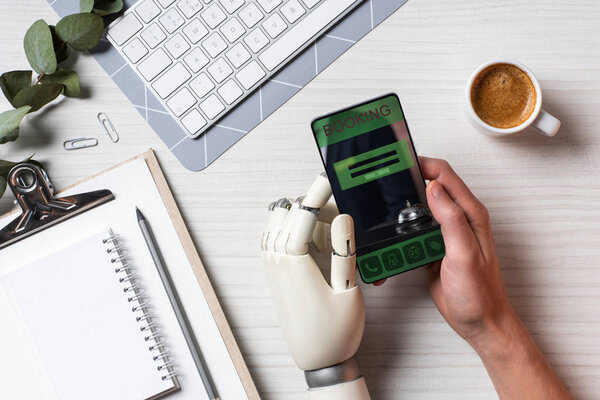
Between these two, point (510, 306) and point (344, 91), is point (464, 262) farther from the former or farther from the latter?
point (344, 91)

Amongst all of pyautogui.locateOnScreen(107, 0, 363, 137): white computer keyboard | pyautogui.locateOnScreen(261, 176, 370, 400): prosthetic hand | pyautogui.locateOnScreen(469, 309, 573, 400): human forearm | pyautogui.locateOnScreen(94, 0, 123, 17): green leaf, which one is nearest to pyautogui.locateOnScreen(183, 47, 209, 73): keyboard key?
pyautogui.locateOnScreen(107, 0, 363, 137): white computer keyboard

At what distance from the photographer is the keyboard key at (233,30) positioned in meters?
0.64

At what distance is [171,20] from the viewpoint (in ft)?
2.11

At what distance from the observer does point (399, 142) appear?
0.58 meters

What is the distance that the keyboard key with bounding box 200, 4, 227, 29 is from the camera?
642 millimetres

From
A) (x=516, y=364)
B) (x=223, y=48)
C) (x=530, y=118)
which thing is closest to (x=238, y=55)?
(x=223, y=48)

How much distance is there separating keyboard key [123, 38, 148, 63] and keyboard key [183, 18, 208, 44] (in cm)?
6

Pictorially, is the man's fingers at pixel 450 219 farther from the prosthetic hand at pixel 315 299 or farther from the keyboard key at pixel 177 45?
the keyboard key at pixel 177 45

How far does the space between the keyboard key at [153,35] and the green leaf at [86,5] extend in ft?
0.22

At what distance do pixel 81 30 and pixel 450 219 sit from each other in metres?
0.48

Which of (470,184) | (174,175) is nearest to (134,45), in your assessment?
(174,175)

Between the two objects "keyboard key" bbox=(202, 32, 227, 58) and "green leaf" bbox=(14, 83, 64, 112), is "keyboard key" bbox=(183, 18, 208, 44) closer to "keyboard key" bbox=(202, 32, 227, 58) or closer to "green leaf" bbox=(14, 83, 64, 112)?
"keyboard key" bbox=(202, 32, 227, 58)

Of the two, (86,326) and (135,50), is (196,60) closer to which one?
(135,50)

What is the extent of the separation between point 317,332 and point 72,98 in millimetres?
420
